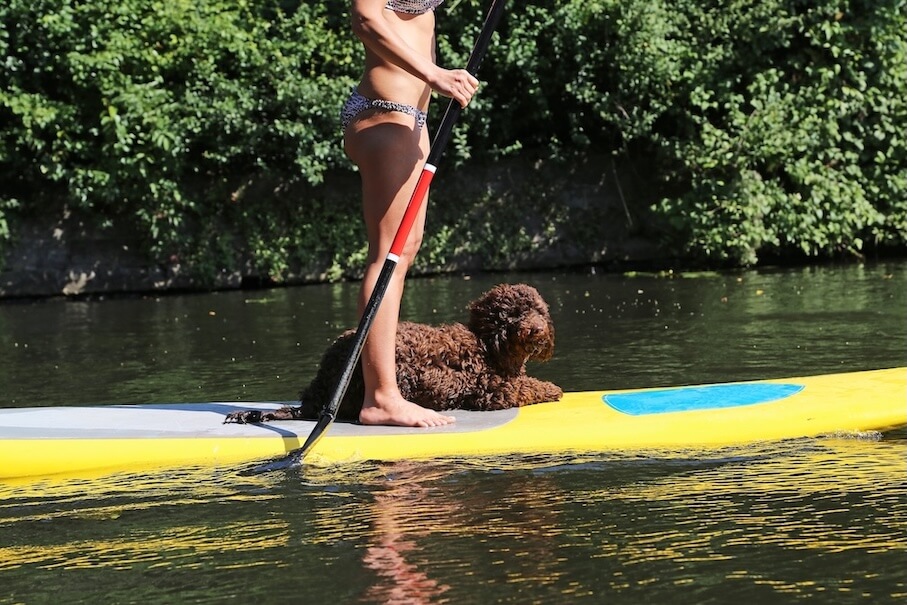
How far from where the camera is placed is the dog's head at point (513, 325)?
5.67 meters

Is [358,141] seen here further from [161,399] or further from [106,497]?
[161,399]

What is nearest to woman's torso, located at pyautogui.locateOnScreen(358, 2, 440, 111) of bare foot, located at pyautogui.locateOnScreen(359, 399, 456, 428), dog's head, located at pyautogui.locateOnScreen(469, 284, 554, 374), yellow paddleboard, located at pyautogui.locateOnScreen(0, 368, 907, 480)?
dog's head, located at pyautogui.locateOnScreen(469, 284, 554, 374)

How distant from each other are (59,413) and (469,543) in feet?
8.39

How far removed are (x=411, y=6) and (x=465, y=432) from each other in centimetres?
181

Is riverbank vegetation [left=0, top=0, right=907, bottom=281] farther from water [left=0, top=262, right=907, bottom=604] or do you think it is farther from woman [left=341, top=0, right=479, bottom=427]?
woman [left=341, top=0, right=479, bottom=427]

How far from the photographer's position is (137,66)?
15.7 meters

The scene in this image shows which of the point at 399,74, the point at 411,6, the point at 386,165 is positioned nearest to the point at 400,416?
the point at 386,165

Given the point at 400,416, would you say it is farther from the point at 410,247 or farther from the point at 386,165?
the point at 386,165

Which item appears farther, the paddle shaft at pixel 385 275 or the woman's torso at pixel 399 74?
the woman's torso at pixel 399 74

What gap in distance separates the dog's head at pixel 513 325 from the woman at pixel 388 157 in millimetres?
444

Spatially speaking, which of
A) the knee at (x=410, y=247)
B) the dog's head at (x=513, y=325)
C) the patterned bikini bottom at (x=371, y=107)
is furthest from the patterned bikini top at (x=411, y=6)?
the dog's head at (x=513, y=325)

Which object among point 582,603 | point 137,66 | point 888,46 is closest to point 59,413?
point 582,603

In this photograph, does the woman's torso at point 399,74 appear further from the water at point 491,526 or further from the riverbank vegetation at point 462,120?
the riverbank vegetation at point 462,120

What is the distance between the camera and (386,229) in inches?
217
